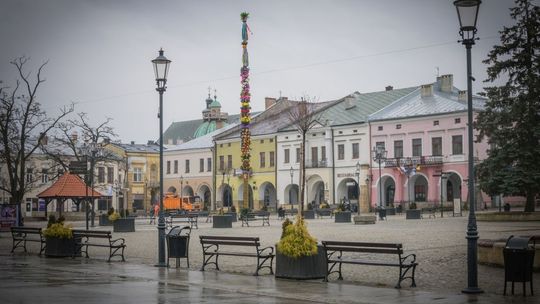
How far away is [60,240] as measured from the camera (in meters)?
20.5

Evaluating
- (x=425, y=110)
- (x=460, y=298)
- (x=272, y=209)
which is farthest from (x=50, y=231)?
(x=272, y=209)

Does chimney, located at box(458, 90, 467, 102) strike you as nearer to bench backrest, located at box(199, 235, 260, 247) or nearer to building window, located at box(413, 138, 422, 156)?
building window, located at box(413, 138, 422, 156)

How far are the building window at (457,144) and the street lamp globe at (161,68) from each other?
4385 centimetres

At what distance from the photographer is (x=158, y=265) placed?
17.2 meters

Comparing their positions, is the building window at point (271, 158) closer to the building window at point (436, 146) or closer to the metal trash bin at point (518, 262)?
the building window at point (436, 146)

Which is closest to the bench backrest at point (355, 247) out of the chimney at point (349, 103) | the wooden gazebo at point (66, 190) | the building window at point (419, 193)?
the wooden gazebo at point (66, 190)

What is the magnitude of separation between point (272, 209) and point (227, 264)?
5419 centimetres

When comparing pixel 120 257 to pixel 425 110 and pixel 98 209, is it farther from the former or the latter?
pixel 98 209

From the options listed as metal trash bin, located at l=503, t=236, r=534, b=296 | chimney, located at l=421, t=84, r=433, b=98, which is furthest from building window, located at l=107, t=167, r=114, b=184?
metal trash bin, located at l=503, t=236, r=534, b=296

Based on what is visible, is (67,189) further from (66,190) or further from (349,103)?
(349,103)

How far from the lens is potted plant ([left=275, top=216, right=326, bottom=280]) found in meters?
13.9

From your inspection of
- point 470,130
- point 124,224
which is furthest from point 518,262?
point 124,224

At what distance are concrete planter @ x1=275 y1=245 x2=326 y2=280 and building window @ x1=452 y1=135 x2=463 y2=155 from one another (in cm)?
4653

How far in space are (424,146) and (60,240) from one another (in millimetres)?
44699
